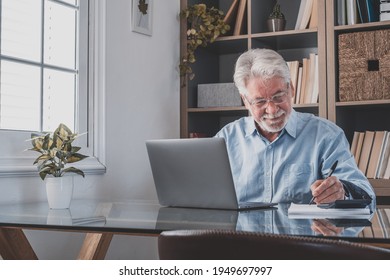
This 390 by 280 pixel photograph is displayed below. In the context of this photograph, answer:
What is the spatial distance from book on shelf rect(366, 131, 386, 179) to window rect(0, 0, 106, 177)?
144cm

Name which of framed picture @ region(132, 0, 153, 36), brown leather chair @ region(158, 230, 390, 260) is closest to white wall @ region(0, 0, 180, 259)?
framed picture @ region(132, 0, 153, 36)

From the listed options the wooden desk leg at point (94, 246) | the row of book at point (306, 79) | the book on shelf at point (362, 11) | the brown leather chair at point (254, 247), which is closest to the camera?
the brown leather chair at point (254, 247)

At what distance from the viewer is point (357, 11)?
10.5 ft

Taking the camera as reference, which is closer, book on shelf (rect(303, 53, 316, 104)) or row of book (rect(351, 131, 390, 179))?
row of book (rect(351, 131, 390, 179))

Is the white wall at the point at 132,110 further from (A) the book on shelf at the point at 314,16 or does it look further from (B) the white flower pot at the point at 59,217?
(A) the book on shelf at the point at 314,16

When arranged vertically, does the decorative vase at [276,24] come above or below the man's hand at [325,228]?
above

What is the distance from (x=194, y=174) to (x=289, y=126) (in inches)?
31.5

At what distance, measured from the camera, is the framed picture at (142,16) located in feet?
10.6

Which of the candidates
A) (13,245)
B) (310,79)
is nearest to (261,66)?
(310,79)

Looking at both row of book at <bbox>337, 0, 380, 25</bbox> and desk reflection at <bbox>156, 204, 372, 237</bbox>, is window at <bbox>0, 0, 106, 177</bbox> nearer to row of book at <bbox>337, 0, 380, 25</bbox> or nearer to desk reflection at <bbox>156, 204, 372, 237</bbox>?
desk reflection at <bbox>156, 204, 372, 237</bbox>

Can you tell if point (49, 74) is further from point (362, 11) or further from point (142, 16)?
point (362, 11)

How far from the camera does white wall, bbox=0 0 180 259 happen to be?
9.57 ft

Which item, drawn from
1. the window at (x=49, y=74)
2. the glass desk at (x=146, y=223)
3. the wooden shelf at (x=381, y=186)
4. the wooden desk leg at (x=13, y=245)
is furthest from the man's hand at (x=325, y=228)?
the wooden shelf at (x=381, y=186)

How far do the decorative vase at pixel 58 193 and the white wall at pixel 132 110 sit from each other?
48 cm
